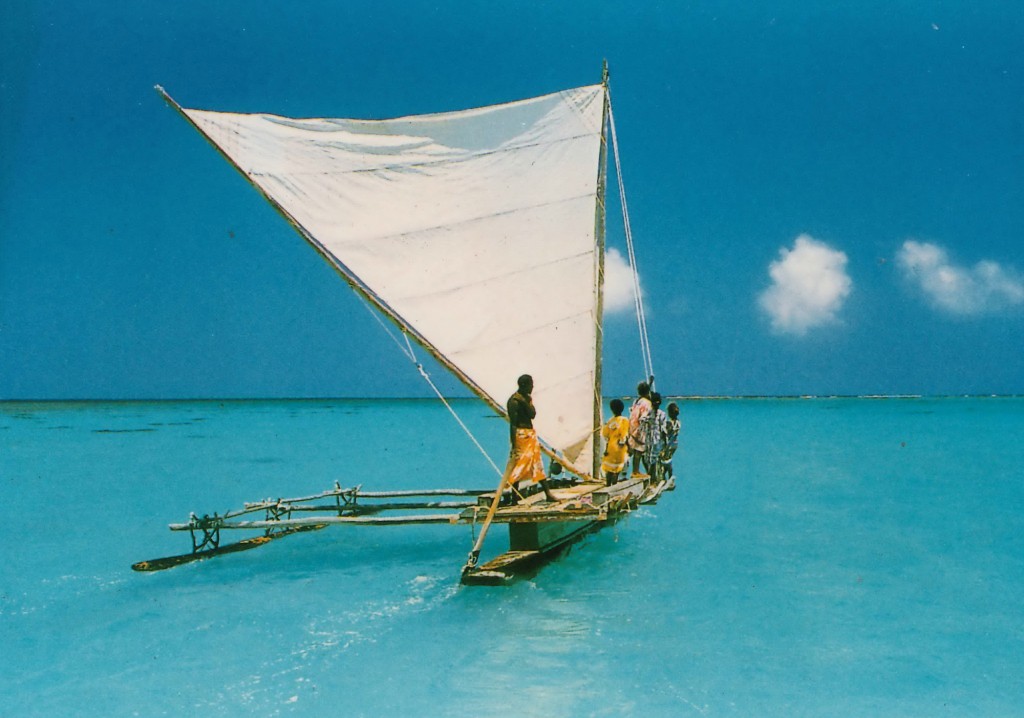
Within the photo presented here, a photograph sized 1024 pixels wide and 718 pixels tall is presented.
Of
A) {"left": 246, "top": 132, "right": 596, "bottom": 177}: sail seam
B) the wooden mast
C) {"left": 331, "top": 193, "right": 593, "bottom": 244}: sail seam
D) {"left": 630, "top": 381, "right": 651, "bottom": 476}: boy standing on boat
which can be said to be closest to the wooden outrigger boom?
{"left": 630, "top": 381, "right": 651, "bottom": 476}: boy standing on boat

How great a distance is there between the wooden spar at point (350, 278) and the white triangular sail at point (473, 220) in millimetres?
22

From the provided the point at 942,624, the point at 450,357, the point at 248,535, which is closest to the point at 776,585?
the point at 942,624

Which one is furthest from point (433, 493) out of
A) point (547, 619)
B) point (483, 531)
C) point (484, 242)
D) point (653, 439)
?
point (484, 242)

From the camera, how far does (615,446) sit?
36.3 ft

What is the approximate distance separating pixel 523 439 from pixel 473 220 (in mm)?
2783

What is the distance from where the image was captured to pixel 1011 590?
35.5 feet

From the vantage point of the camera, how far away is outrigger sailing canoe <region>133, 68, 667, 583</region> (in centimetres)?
838

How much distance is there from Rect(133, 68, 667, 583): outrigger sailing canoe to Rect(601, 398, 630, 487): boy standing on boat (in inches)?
11.9

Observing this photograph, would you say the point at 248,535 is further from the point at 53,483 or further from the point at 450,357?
the point at 53,483

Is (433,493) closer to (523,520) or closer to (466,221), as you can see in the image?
(523,520)

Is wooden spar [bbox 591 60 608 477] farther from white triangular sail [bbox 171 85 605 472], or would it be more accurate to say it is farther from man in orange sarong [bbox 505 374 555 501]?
man in orange sarong [bbox 505 374 555 501]

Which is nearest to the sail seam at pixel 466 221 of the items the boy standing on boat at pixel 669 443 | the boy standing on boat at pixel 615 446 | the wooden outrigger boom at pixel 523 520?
the boy standing on boat at pixel 615 446

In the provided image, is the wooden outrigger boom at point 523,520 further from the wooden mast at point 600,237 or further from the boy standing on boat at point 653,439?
the wooden mast at point 600,237

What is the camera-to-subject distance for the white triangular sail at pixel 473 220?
27.6 ft
